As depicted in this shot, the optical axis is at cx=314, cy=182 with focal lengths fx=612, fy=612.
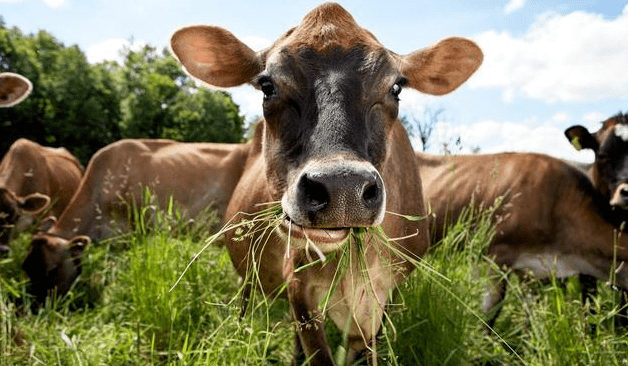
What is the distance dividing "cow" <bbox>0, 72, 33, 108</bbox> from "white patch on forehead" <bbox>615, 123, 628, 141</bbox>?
18.7 ft

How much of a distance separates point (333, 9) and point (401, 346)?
1855 millimetres

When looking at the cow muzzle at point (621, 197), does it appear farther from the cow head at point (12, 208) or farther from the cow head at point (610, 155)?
the cow head at point (12, 208)

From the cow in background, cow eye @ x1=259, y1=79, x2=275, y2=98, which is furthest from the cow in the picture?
cow eye @ x1=259, y1=79, x2=275, y2=98

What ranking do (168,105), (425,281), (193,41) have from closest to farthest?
(193,41) → (425,281) → (168,105)

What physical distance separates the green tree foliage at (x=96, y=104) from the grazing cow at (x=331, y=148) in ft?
77.9

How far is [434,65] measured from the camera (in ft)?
11.2

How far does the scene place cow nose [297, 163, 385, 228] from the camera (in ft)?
6.58

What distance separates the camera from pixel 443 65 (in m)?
3.46

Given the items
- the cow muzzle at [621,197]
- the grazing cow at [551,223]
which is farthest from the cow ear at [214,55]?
the cow muzzle at [621,197]

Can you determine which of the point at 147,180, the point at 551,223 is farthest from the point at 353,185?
the point at 147,180

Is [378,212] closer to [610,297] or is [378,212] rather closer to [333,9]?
[333,9]

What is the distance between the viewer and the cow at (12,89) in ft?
19.4

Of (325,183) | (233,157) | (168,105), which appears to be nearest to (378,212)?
(325,183)

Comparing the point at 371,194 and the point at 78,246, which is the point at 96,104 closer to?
the point at 78,246
